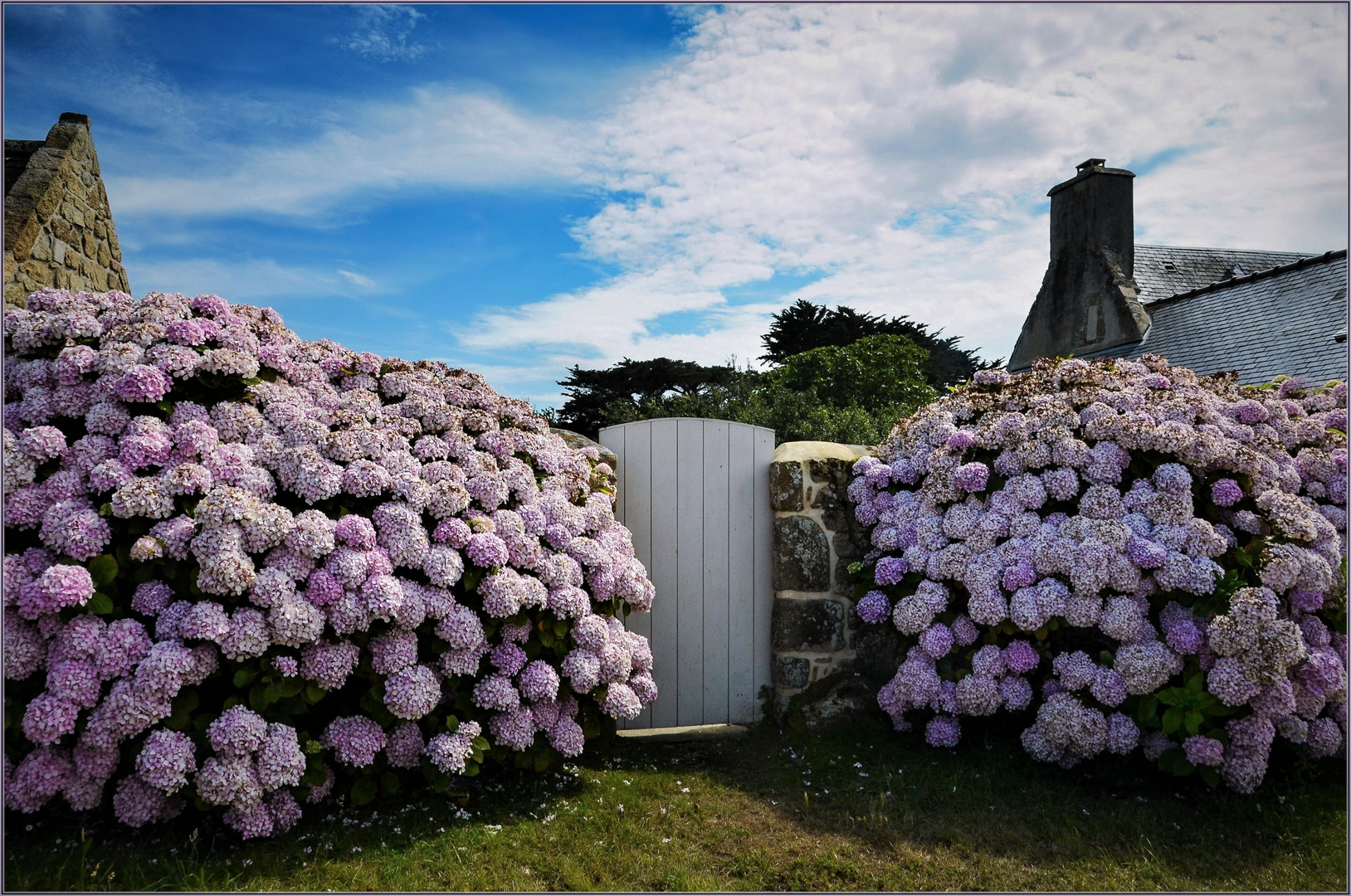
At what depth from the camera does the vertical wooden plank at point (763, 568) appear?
5.14 m

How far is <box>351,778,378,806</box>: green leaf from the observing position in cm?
331

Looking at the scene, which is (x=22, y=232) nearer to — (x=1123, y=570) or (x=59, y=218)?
(x=59, y=218)

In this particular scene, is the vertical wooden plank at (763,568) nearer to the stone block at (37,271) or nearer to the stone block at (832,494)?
the stone block at (832,494)

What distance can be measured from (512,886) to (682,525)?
2.47 meters

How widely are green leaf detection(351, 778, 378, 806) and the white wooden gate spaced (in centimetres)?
200

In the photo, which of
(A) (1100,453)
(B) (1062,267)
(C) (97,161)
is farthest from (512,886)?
(B) (1062,267)

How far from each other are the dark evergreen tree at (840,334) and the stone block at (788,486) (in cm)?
1790

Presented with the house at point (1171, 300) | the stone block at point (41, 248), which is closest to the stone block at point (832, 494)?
the stone block at point (41, 248)

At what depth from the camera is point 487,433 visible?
4.23m

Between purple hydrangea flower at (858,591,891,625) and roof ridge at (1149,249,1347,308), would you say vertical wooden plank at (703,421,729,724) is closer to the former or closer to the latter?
purple hydrangea flower at (858,591,891,625)

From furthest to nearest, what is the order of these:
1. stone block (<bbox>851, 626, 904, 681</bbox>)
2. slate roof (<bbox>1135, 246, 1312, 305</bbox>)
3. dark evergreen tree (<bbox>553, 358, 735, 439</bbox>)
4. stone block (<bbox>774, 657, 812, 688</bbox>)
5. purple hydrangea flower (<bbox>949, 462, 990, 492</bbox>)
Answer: dark evergreen tree (<bbox>553, 358, 735, 439</bbox>)
slate roof (<bbox>1135, 246, 1312, 305</bbox>)
stone block (<bbox>774, 657, 812, 688</bbox>)
stone block (<bbox>851, 626, 904, 681</bbox>)
purple hydrangea flower (<bbox>949, 462, 990, 492</bbox>)

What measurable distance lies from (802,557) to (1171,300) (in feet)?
43.7

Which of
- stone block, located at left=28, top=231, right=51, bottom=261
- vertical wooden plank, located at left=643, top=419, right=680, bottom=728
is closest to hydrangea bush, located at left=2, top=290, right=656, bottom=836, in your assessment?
vertical wooden plank, located at left=643, top=419, right=680, bottom=728

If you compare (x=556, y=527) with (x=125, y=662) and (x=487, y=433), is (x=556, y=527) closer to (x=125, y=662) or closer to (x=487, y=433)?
(x=487, y=433)
